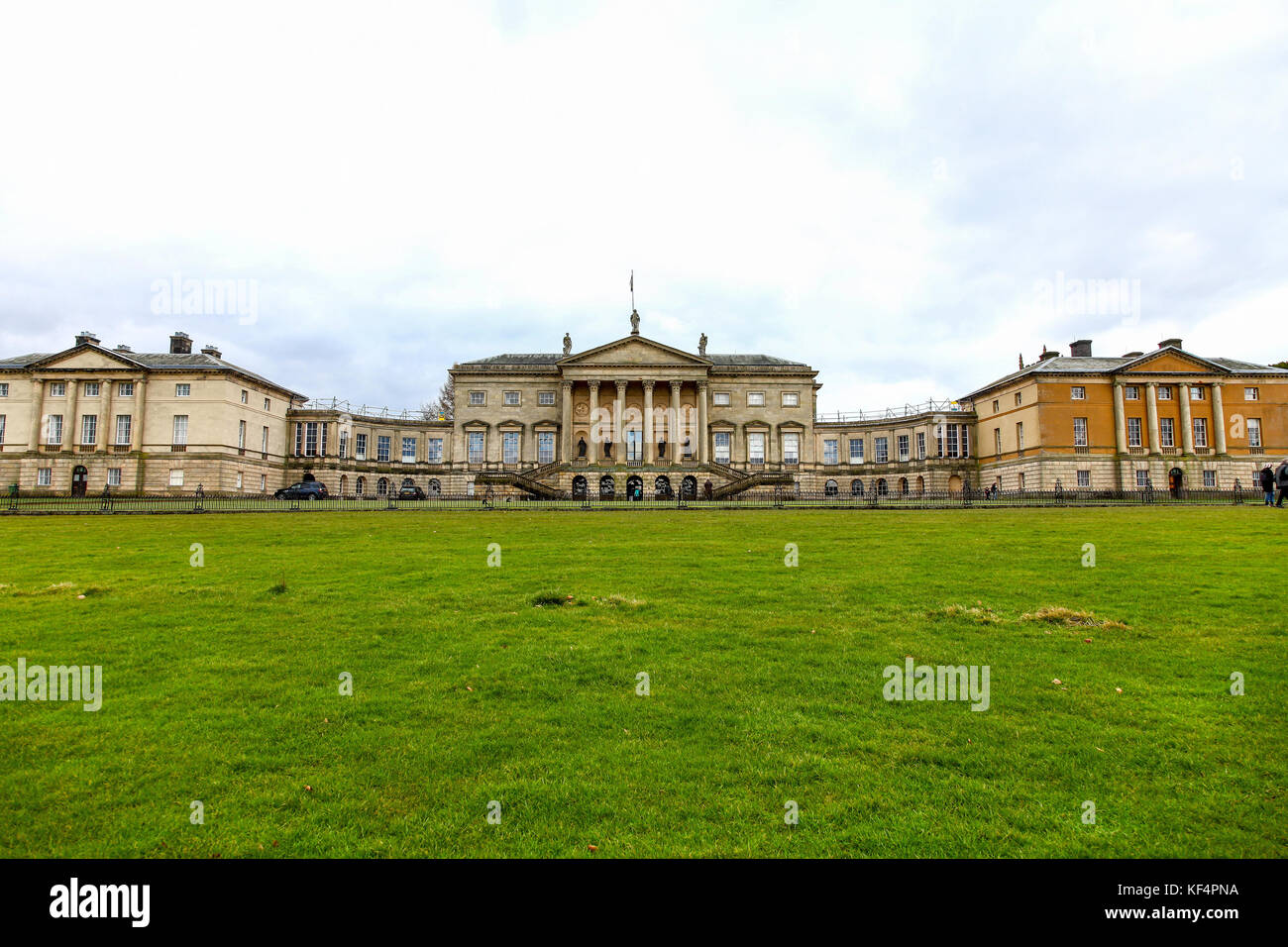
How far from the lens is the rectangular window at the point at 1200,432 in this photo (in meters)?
62.2

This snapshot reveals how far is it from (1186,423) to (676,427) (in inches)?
1849

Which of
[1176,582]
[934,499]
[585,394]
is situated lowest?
[1176,582]

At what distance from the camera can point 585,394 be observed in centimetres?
7231

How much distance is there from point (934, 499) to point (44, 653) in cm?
3992

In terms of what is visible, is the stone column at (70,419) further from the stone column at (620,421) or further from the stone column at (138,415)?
the stone column at (620,421)

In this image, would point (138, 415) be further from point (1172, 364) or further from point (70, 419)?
point (1172, 364)

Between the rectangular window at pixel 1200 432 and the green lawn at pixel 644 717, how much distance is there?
6235 centimetres

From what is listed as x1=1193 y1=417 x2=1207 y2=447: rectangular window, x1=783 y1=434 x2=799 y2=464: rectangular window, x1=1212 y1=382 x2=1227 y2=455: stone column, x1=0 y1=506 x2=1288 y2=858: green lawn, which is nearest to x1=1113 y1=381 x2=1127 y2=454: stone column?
x1=1193 y1=417 x2=1207 y2=447: rectangular window

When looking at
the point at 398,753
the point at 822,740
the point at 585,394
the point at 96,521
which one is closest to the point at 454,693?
the point at 398,753

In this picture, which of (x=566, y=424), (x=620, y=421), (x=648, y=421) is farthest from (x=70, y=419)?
(x=648, y=421)

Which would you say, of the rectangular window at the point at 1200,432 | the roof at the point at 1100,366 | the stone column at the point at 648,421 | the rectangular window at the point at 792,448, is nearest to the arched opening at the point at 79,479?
the stone column at the point at 648,421

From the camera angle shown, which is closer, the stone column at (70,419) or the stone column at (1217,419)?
the stone column at (70,419)

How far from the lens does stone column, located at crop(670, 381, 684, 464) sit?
6900cm
